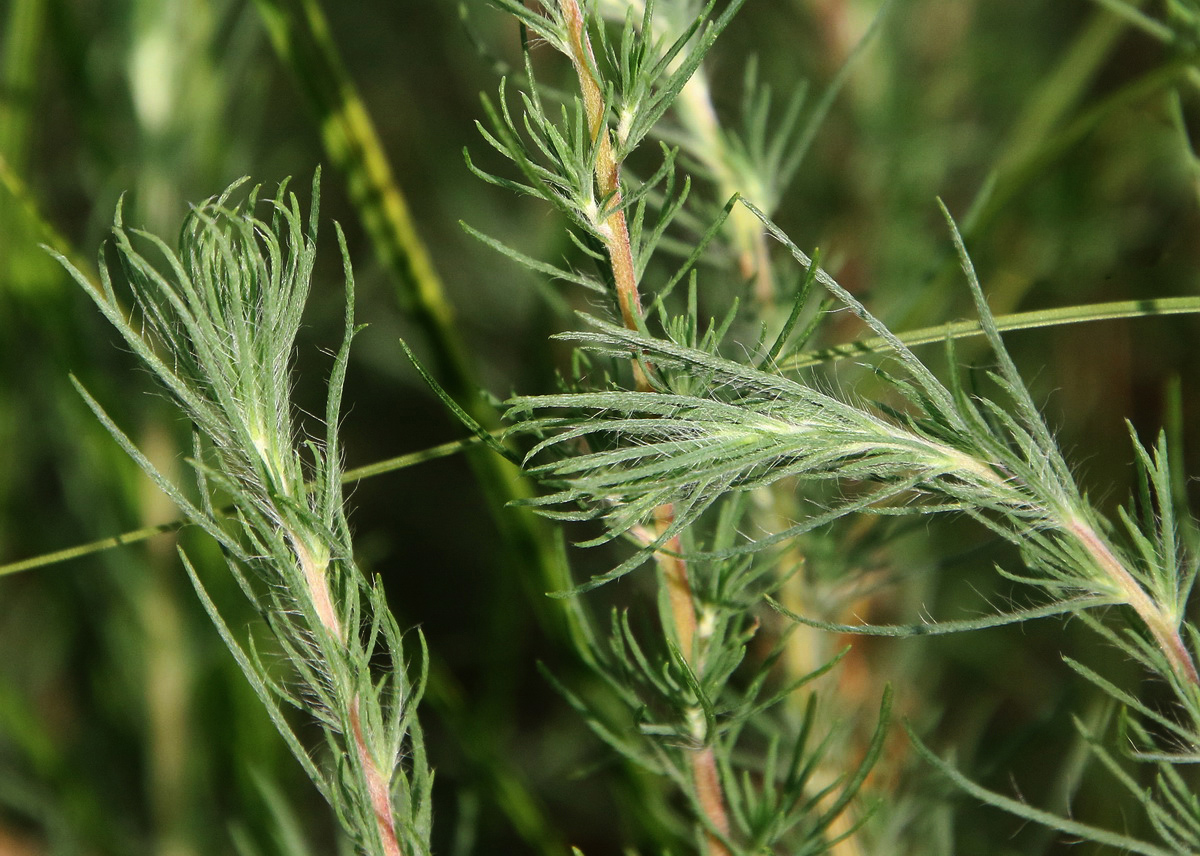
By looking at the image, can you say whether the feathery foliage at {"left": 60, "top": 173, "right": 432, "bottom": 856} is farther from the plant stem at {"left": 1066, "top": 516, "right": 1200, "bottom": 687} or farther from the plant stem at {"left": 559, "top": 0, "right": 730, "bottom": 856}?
the plant stem at {"left": 1066, "top": 516, "right": 1200, "bottom": 687}

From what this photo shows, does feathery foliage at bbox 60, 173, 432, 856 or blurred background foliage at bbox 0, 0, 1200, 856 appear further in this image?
blurred background foliage at bbox 0, 0, 1200, 856

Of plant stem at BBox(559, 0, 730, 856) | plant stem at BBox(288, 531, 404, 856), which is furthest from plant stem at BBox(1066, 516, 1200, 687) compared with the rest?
plant stem at BBox(288, 531, 404, 856)

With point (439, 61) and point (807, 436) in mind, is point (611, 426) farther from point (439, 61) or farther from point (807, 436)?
point (439, 61)

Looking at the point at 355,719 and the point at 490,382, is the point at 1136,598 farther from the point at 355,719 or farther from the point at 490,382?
the point at 490,382

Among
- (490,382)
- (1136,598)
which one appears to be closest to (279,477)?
(1136,598)

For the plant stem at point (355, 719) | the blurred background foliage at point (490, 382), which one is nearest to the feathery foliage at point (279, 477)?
the plant stem at point (355, 719)

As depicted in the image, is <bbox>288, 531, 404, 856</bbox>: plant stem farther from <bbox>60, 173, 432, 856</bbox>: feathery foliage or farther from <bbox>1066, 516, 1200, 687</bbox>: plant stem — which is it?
<bbox>1066, 516, 1200, 687</bbox>: plant stem

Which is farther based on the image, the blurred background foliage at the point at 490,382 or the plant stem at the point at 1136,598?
the blurred background foliage at the point at 490,382

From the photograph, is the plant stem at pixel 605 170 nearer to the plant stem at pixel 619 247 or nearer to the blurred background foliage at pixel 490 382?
the plant stem at pixel 619 247

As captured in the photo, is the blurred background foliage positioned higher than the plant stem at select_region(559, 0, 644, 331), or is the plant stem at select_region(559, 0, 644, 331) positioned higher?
the plant stem at select_region(559, 0, 644, 331)
